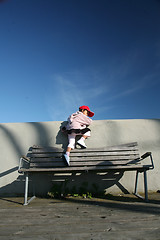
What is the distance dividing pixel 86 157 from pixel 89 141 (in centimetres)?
51

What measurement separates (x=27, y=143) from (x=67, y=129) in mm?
948

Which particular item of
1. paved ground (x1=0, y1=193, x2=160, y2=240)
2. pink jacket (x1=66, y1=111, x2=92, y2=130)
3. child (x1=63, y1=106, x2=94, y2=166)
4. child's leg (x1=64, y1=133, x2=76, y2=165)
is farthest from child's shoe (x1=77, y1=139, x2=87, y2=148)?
paved ground (x1=0, y1=193, x2=160, y2=240)

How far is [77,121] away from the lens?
360 centimetres

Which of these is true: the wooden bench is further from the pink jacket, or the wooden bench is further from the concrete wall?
the pink jacket

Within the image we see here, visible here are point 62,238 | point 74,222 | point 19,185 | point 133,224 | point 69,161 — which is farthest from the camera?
point 19,185

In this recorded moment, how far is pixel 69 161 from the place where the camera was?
319 cm

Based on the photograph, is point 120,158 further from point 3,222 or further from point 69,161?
point 3,222

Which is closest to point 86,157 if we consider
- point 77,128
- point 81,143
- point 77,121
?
point 81,143

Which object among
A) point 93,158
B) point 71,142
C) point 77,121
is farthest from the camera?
point 77,121

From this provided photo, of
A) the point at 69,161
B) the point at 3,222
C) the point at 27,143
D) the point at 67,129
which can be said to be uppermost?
the point at 67,129

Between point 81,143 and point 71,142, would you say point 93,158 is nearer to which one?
point 81,143

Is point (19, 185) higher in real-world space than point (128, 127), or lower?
lower

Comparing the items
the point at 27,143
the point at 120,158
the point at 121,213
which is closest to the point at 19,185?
the point at 27,143

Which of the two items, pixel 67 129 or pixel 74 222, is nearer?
pixel 74 222
